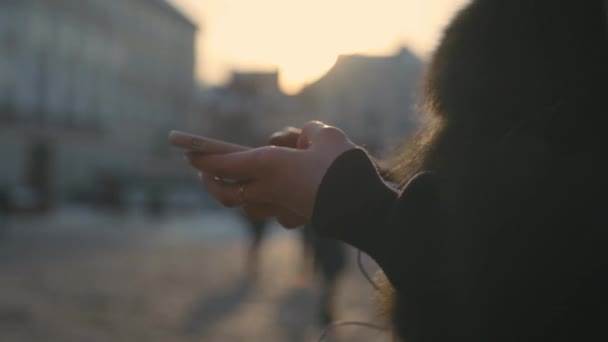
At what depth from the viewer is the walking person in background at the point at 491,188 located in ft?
3.16

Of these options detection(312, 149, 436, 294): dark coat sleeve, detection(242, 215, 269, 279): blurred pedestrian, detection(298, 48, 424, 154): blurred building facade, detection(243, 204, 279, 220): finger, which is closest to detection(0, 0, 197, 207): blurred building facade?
detection(242, 215, 269, 279): blurred pedestrian

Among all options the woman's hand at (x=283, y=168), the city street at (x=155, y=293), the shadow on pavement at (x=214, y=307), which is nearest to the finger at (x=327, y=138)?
the woman's hand at (x=283, y=168)

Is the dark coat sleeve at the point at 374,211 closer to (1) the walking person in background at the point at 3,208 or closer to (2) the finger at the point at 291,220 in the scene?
(2) the finger at the point at 291,220

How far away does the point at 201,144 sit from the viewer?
3.95 feet

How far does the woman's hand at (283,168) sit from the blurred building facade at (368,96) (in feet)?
3.90

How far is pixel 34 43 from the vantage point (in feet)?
92.2

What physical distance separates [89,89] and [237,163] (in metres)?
32.7

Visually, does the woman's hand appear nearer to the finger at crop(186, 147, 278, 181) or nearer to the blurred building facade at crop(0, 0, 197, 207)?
the finger at crop(186, 147, 278, 181)

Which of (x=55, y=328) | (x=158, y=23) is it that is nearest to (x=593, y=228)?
(x=55, y=328)

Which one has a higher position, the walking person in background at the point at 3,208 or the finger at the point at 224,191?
the finger at the point at 224,191

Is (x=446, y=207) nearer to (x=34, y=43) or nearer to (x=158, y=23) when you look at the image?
(x=34, y=43)

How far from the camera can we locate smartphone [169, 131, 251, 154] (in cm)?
120

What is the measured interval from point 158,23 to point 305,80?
35572 millimetres

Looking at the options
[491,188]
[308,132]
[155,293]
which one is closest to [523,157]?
[491,188]
